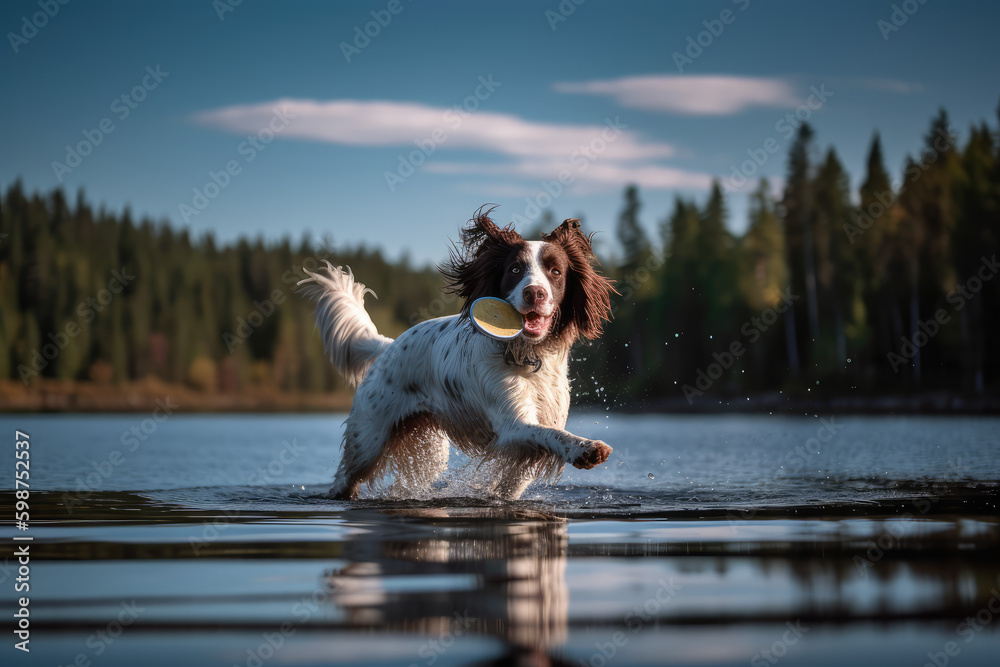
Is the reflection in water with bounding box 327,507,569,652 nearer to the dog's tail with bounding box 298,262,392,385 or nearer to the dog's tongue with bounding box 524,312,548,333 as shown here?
the dog's tongue with bounding box 524,312,548,333

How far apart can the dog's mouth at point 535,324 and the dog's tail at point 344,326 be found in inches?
92.2

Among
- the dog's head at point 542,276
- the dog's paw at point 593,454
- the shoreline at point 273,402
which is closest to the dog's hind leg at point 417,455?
the dog's head at point 542,276

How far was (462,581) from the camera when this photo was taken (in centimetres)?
391

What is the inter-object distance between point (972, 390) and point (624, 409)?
51.2 ft

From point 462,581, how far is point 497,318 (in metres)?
3.35

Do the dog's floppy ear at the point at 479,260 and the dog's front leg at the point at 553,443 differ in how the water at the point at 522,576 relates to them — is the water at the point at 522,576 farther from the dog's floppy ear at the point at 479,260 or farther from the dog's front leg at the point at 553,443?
the dog's floppy ear at the point at 479,260

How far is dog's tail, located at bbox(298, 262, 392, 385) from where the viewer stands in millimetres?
9172

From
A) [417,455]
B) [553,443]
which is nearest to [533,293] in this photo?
[553,443]

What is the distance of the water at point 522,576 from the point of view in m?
2.99

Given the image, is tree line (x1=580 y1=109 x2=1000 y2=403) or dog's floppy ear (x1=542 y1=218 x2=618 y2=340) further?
tree line (x1=580 y1=109 x2=1000 y2=403)

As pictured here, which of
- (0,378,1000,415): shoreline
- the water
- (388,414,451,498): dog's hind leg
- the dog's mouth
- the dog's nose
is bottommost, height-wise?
the water

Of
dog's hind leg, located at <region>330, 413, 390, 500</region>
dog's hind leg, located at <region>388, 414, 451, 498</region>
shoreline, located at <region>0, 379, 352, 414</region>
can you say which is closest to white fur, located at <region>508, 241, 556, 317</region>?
dog's hind leg, located at <region>388, 414, 451, 498</region>

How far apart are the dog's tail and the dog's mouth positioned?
2.34 m

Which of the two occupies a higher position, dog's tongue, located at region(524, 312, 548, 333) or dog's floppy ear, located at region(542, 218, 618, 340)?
dog's floppy ear, located at region(542, 218, 618, 340)
